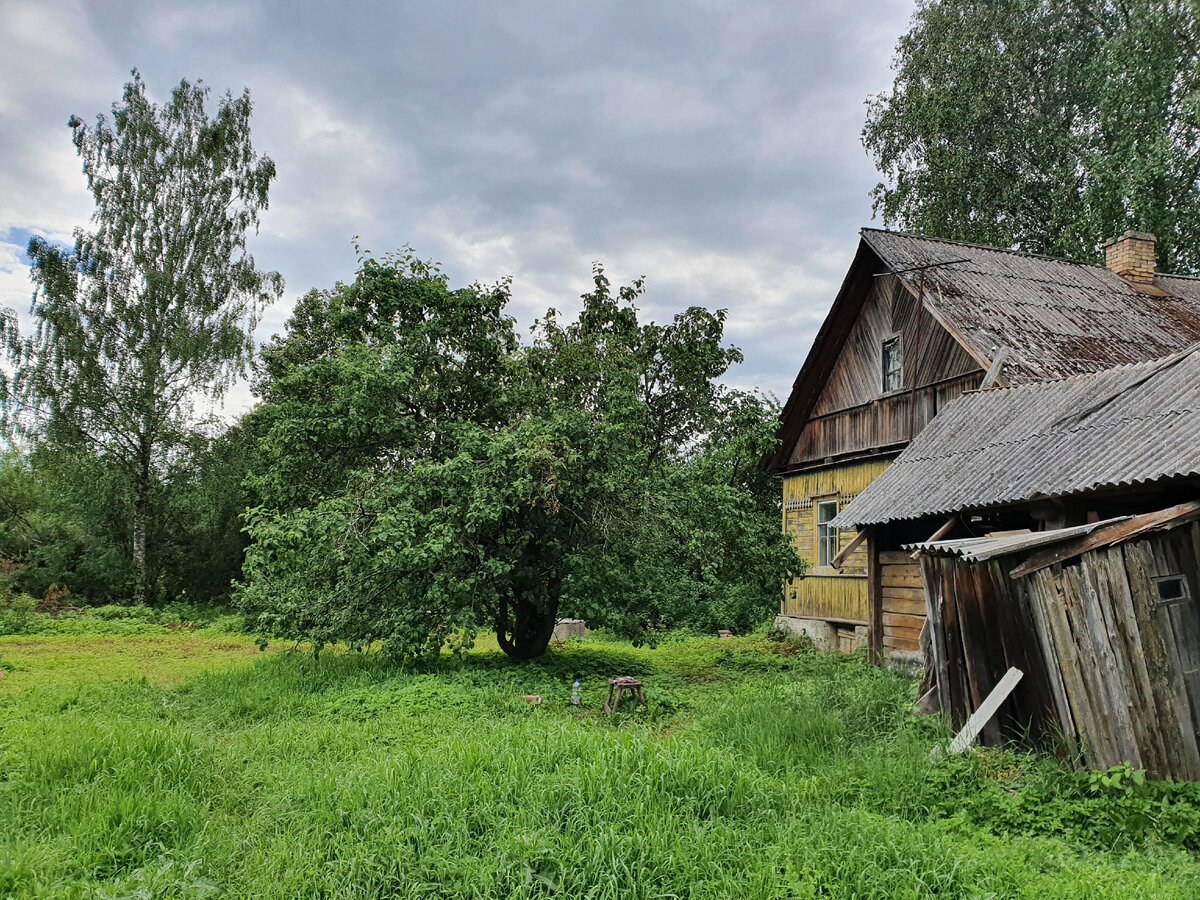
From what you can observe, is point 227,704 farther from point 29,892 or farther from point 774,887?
point 774,887

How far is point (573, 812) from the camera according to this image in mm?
4512

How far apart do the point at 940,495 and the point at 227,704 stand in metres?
8.37

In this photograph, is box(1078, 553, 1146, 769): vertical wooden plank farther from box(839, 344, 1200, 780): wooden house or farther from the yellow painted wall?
A: the yellow painted wall

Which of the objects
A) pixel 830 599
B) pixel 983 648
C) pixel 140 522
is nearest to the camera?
pixel 983 648

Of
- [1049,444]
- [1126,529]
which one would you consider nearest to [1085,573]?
[1126,529]

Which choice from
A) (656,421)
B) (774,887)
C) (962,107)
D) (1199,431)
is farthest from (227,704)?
(962,107)

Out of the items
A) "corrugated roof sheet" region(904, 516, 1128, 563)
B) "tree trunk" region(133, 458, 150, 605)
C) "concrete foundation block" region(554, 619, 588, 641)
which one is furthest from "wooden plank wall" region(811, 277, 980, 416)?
"tree trunk" region(133, 458, 150, 605)

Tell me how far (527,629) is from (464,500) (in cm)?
265

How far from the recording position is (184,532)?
23.0m

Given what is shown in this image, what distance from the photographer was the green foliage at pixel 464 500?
32.6ft

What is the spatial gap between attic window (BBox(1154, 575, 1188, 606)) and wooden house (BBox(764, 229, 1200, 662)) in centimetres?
410

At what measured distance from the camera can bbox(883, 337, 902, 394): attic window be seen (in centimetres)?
1290

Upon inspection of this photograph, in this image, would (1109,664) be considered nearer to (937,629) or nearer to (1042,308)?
(937,629)

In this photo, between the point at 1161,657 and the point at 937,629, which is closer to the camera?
the point at 1161,657
